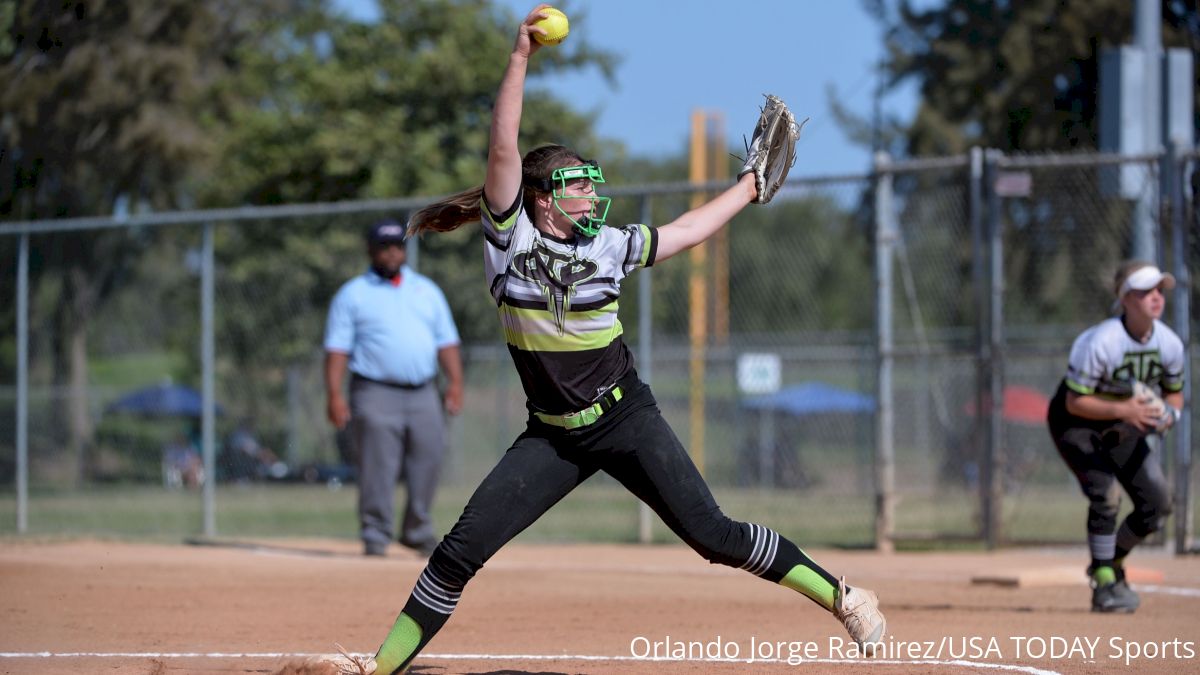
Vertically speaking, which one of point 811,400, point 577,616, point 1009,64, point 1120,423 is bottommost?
point 577,616

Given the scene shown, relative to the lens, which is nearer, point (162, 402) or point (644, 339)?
point (644, 339)

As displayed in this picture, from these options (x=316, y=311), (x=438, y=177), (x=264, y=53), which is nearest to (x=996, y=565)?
(x=316, y=311)

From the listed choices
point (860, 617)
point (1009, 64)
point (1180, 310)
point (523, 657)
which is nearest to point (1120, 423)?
point (860, 617)

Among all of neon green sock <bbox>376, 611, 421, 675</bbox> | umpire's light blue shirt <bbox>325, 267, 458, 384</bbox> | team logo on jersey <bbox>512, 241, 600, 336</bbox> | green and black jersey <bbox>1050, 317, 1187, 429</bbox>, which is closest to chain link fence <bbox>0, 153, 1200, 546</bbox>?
umpire's light blue shirt <bbox>325, 267, 458, 384</bbox>

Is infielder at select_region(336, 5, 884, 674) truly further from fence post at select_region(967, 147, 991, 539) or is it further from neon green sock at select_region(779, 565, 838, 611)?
fence post at select_region(967, 147, 991, 539)

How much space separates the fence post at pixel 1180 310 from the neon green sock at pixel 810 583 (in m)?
6.00

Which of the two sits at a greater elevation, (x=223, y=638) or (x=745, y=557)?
(x=745, y=557)

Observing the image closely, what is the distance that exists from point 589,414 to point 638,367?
282 inches

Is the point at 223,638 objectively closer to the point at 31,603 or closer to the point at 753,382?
the point at 31,603

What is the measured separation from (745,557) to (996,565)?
18.1 feet

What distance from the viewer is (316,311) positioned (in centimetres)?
1619

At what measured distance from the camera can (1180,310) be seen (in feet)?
34.8

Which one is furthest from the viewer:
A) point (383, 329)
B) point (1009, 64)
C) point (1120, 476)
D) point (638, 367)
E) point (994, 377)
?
point (1009, 64)

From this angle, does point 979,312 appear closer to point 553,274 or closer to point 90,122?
point 553,274
